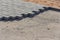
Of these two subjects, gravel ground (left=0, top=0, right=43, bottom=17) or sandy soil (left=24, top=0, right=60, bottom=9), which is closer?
gravel ground (left=0, top=0, right=43, bottom=17)

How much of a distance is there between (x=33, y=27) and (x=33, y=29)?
15 cm

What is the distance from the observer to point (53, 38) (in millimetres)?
6094

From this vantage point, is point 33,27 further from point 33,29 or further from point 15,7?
point 15,7

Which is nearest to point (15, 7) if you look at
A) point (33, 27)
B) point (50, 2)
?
point (50, 2)

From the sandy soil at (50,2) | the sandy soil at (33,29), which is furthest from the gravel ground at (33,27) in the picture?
the sandy soil at (50,2)

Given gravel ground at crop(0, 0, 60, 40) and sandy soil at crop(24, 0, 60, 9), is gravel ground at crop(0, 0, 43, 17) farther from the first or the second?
sandy soil at crop(24, 0, 60, 9)

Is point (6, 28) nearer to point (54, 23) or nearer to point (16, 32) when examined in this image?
point (16, 32)

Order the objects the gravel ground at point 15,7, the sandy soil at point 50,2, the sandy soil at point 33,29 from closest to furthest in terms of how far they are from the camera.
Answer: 1. the sandy soil at point 33,29
2. the gravel ground at point 15,7
3. the sandy soil at point 50,2

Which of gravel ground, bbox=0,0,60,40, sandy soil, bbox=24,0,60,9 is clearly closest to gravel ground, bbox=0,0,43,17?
gravel ground, bbox=0,0,60,40

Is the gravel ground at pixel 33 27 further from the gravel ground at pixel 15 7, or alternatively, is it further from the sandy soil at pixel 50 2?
the sandy soil at pixel 50 2

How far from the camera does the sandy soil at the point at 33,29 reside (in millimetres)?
6168

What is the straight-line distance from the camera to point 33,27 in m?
6.78

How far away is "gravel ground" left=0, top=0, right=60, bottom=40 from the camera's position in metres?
6.18

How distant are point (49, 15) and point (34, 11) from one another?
584 millimetres
